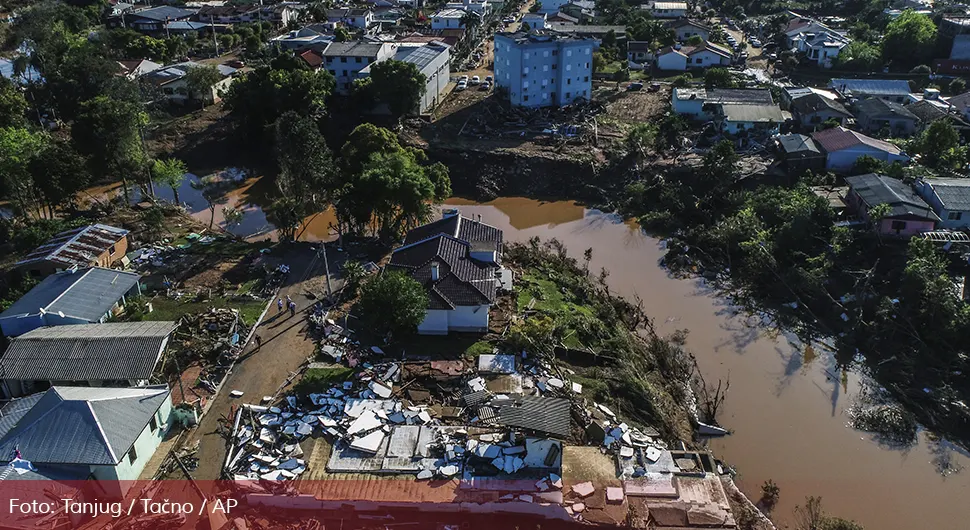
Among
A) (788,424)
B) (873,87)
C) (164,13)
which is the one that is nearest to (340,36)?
(164,13)

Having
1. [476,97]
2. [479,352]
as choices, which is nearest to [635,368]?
[479,352]

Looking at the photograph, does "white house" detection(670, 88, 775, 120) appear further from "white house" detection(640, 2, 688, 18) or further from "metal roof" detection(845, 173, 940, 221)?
"white house" detection(640, 2, 688, 18)

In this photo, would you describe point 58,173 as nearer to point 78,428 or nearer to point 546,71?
point 78,428

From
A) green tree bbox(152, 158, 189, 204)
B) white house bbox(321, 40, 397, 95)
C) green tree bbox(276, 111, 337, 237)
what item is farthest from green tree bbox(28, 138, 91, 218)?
white house bbox(321, 40, 397, 95)

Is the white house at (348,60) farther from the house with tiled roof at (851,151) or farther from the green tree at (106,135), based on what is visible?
the house with tiled roof at (851,151)

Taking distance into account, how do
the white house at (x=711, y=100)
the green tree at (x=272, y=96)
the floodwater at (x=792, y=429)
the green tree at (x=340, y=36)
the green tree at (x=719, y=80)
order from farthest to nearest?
the green tree at (x=340, y=36)
the green tree at (x=719, y=80)
the green tree at (x=272, y=96)
the white house at (x=711, y=100)
the floodwater at (x=792, y=429)

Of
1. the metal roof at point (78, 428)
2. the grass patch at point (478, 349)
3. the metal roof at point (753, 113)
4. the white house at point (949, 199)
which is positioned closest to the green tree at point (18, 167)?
the metal roof at point (78, 428)
